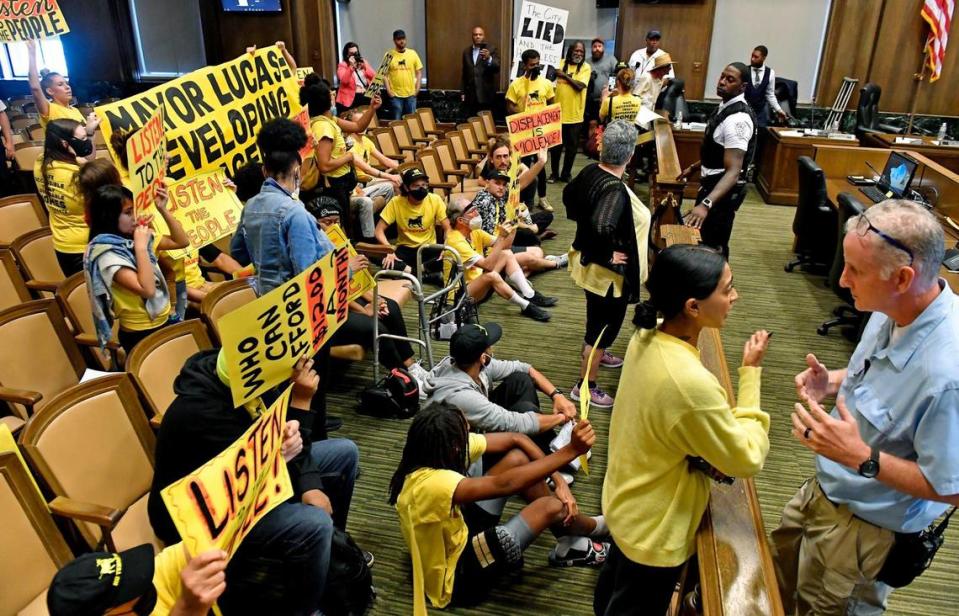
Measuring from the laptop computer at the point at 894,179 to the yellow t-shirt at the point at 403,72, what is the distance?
6.00 metres

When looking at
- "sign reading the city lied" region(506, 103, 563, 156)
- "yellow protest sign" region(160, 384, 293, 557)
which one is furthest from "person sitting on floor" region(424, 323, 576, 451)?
"sign reading the city lied" region(506, 103, 563, 156)

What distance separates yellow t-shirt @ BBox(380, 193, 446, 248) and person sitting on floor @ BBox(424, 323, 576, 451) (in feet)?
6.37

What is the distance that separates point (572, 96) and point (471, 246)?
13.6ft

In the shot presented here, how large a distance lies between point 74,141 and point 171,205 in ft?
2.90

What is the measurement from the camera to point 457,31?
1085 cm

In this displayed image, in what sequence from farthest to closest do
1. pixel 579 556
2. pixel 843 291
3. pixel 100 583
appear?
pixel 843 291 → pixel 579 556 → pixel 100 583

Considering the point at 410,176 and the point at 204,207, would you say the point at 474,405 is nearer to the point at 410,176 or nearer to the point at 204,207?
the point at 204,207

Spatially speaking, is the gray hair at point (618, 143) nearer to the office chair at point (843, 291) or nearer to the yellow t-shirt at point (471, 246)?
the yellow t-shirt at point (471, 246)

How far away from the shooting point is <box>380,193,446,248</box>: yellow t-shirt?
5.18 meters

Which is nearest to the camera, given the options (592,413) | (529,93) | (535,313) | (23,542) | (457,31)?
(23,542)

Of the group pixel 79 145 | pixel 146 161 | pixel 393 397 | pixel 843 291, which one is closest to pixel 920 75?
pixel 843 291

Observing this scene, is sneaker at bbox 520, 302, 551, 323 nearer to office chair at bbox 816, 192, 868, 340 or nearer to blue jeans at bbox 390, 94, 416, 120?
office chair at bbox 816, 192, 868, 340

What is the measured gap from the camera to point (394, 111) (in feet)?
31.9

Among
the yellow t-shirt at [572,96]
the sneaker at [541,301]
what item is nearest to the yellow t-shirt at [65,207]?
the sneaker at [541,301]
